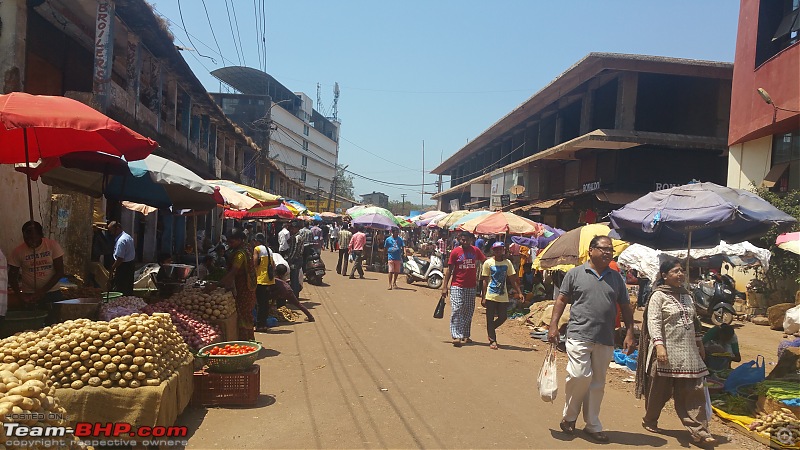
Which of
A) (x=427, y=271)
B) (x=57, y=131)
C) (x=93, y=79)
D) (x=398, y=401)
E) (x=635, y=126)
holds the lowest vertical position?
(x=398, y=401)

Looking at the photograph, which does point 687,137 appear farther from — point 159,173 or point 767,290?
point 159,173

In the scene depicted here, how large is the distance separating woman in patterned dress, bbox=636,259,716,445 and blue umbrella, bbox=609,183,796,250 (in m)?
1.40

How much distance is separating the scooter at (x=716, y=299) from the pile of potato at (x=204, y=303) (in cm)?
1031

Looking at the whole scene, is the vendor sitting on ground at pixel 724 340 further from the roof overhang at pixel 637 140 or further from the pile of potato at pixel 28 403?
the roof overhang at pixel 637 140

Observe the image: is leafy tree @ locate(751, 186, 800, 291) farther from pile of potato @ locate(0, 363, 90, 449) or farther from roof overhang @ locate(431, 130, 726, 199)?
pile of potato @ locate(0, 363, 90, 449)

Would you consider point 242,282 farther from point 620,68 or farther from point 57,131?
point 620,68

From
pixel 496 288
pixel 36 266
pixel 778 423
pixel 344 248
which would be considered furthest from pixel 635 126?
pixel 36 266

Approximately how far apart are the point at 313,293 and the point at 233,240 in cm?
725

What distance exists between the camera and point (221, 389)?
17.4ft

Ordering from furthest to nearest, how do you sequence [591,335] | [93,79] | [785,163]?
[785,163] < [93,79] < [591,335]

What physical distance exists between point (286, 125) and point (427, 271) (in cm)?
5921

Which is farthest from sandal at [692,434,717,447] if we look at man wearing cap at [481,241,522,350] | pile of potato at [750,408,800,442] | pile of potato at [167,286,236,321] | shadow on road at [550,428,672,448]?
pile of potato at [167,286,236,321]

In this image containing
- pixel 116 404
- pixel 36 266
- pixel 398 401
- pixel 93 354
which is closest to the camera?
pixel 116 404
